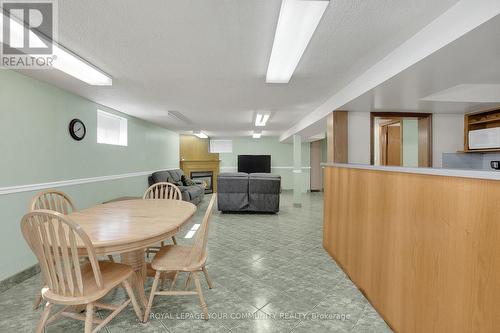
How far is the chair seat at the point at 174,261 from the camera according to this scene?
180cm

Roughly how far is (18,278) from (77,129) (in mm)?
1965

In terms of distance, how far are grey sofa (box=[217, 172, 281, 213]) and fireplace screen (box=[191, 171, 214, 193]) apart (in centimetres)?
357

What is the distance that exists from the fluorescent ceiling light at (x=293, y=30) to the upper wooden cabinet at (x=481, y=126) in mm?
3226

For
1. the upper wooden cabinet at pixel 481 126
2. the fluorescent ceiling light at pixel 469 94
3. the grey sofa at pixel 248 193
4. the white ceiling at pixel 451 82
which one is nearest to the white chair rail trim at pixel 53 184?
the grey sofa at pixel 248 193

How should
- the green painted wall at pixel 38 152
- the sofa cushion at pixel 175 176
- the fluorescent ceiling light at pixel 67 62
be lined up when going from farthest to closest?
the sofa cushion at pixel 175 176, the green painted wall at pixel 38 152, the fluorescent ceiling light at pixel 67 62

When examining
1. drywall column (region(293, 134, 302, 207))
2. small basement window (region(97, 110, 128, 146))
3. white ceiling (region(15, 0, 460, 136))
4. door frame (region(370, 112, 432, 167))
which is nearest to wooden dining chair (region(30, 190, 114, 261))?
white ceiling (region(15, 0, 460, 136))

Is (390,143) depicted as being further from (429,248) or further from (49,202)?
(49,202)

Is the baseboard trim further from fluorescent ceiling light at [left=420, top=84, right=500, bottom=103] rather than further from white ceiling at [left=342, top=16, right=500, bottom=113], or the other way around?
fluorescent ceiling light at [left=420, top=84, right=500, bottom=103]

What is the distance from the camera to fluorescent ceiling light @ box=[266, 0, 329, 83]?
132 cm

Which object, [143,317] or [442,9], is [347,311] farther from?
[442,9]

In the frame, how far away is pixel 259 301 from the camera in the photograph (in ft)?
6.78

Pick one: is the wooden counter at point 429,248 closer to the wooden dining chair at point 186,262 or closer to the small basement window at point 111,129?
the wooden dining chair at point 186,262

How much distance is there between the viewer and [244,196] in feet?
18.0

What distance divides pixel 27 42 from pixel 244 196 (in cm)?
435
